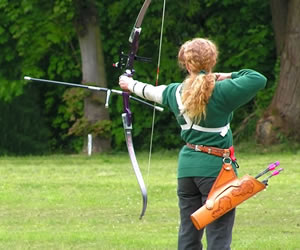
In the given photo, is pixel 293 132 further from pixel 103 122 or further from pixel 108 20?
pixel 108 20

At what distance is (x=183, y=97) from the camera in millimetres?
6004

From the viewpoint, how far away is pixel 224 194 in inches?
234

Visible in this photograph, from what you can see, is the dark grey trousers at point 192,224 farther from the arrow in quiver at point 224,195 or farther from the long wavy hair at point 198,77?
the long wavy hair at point 198,77

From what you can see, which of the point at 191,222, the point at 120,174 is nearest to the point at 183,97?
the point at 191,222

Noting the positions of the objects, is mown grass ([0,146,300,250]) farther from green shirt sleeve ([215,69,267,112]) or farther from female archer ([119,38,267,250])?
green shirt sleeve ([215,69,267,112])

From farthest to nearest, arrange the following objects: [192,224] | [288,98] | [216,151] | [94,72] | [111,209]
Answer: [94,72], [288,98], [111,209], [192,224], [216,151]

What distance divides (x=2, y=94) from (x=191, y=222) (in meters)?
18.2

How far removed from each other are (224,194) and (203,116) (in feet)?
1.57

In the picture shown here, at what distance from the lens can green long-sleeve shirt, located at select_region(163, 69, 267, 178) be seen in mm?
5902

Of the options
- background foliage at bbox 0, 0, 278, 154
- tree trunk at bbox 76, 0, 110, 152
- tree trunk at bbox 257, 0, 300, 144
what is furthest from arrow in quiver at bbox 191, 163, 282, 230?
tree trunk at bbox 76, 0, 110, 152

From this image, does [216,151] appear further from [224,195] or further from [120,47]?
[120,47]

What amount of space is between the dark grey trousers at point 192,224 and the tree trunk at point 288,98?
13.7 metres

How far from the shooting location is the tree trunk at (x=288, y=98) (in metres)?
19.8

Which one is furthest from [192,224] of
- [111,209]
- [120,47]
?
[120,47]
